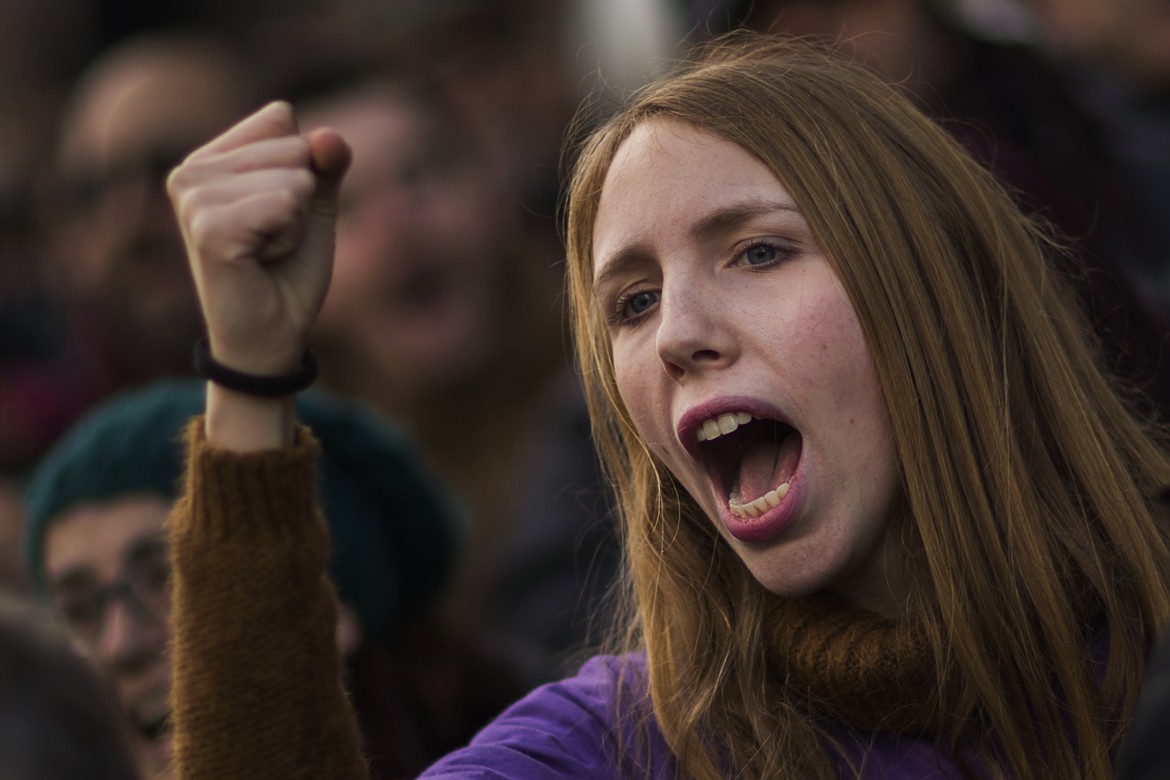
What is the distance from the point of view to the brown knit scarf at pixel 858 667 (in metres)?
2.09

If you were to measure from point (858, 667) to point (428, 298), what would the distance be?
110 inches

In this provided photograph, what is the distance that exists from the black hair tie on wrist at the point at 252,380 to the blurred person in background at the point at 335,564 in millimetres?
1016

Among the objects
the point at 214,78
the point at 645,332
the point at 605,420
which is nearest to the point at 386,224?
the point at 214,78

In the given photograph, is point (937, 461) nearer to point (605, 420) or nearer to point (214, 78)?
point (605, 420)

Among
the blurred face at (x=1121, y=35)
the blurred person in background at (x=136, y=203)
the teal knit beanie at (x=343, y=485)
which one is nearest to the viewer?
the teal knit beanie at (x=343, y=485)

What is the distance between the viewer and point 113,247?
5.00m

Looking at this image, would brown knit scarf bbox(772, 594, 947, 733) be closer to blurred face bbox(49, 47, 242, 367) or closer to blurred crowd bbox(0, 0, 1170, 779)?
blurred crowd bbox(0, 0, 1170, 779)

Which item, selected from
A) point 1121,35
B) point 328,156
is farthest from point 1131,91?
point 328,156

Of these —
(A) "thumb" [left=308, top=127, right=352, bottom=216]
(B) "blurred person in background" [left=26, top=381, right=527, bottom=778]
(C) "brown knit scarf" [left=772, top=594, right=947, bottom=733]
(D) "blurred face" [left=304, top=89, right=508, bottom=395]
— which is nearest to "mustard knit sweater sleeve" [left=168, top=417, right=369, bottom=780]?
(A) "thumb" [left=308, top=127, right=352, bottom=216]

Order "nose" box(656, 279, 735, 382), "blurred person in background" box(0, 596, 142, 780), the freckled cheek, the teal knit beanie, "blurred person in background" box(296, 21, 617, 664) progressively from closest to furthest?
1. "blurred person in background" box(0, 596, 142, 780)
2. "nose" box(656, 279, 735, 382)
3. the freckled cheek
4. the teal knit beanie
5. "blurred person in background" box(296, 21, 617, 664)

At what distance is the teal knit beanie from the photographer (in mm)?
3254

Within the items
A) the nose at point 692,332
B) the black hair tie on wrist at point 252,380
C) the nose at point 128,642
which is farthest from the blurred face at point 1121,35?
the nose at point 128,642

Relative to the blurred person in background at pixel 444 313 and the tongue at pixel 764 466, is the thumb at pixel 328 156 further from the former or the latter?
the blurred person in background at pixel 444 313

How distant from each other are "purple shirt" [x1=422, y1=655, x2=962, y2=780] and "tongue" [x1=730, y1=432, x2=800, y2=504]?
33 centimetres
